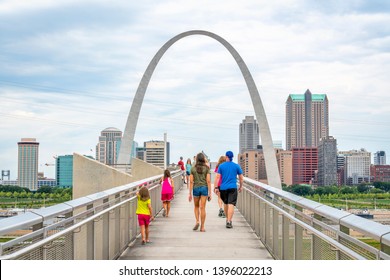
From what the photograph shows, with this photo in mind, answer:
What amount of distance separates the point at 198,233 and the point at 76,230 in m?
5.39

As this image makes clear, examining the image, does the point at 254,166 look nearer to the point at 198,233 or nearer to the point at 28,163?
the point at 28,163

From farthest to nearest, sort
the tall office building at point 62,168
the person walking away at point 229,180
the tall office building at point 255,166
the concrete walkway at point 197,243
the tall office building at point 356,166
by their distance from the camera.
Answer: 1. the tall office building at point 356,166
2. the tall office building at point 255,166
3. the tall office building at point 62,168
4. the person walking away at point 229,180
5. the concrete walkway at point 197,243

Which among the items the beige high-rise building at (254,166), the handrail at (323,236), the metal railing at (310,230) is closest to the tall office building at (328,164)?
Result: the beige high-rise building at (254,166)

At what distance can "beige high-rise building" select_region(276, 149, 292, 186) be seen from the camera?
6121 inches

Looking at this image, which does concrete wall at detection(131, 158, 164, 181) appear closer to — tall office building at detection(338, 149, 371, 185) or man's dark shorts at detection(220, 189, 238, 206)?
man's dark shorts at detection(220, 189, 238, 206)

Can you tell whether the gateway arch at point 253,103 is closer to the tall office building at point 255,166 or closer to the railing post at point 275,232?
the railing post at point 275,232

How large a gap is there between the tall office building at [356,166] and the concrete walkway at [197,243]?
5169 inches

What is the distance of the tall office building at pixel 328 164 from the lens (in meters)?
152

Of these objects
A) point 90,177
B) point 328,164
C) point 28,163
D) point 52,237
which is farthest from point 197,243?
point 328,164

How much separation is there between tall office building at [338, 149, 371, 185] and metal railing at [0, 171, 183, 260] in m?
135

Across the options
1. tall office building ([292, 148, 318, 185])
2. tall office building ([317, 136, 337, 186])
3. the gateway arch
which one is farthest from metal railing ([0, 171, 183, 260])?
tall office building ([292, 148, 318, 185])

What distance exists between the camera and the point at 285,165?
541ft

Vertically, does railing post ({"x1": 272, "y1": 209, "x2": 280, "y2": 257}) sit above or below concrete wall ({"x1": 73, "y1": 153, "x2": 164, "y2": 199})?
below
